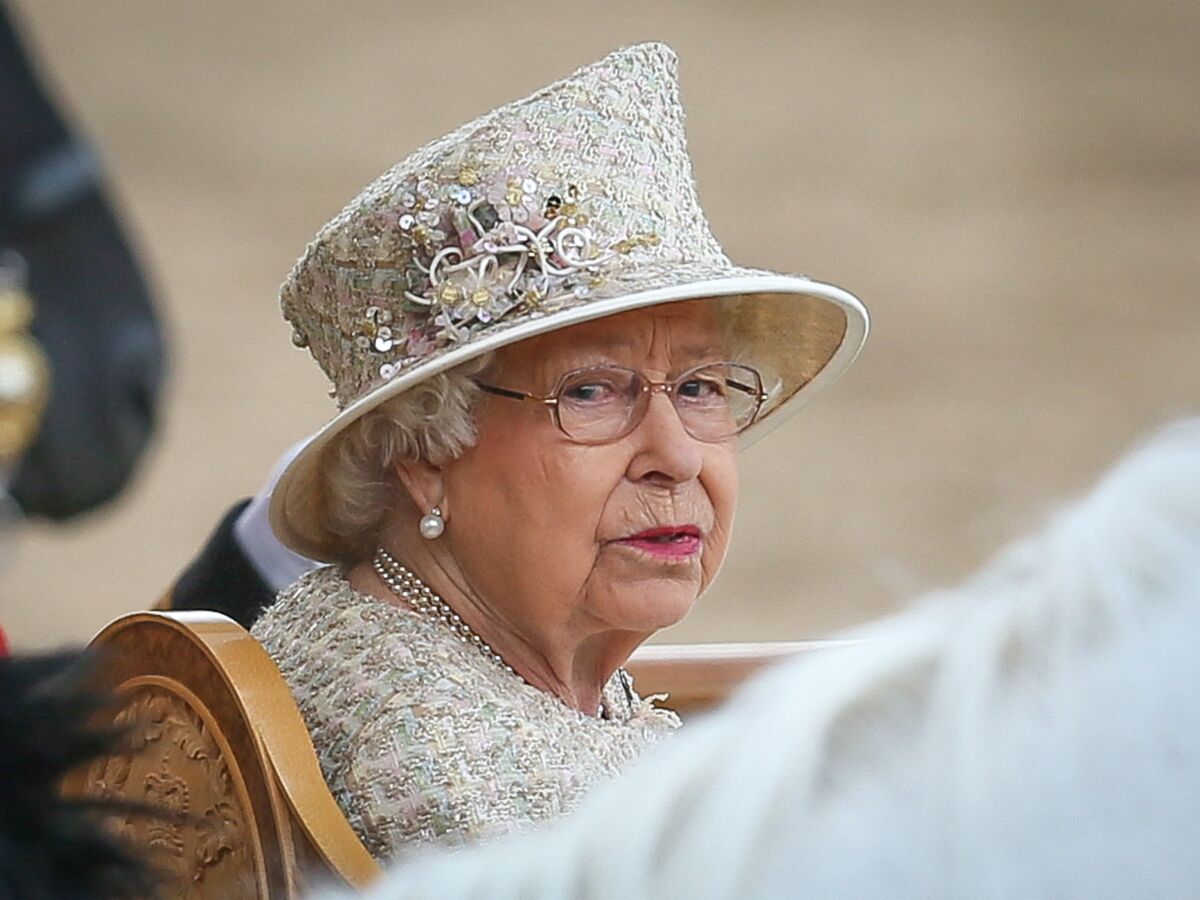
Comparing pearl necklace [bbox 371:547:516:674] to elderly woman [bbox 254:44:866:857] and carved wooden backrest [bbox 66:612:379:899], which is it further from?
carved wooden backrest [bbox 66:612:379:899]

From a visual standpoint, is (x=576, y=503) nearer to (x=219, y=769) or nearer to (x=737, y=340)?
(x=737, y=340)

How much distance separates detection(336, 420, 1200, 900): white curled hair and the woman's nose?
102 cm

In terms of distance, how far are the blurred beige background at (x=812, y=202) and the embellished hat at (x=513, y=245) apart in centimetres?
371

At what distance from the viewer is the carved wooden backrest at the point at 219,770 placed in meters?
1.55

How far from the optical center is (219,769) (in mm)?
1629

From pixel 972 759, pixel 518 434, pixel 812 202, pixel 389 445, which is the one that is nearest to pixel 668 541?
pixel 518 434

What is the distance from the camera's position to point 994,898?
2.45 ft

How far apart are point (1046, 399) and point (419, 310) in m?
5.27

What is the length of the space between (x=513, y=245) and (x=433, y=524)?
0.92 feet

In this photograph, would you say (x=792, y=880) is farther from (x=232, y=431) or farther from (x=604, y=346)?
(x=232, y=431)

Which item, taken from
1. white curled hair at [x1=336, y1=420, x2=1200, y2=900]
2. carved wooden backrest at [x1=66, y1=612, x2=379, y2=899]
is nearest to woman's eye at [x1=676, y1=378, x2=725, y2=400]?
carved wooden backrest at [x1=66, y1=612, x2=379, y2=899]

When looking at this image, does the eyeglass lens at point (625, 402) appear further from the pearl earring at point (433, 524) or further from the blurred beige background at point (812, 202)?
the blurred beige background at point (812, 202)

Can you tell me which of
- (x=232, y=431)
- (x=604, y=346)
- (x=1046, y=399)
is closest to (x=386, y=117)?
(x=232, y=431)

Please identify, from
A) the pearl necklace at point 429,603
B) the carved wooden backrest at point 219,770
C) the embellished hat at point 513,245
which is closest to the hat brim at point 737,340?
the embellished hat at point 513,245
